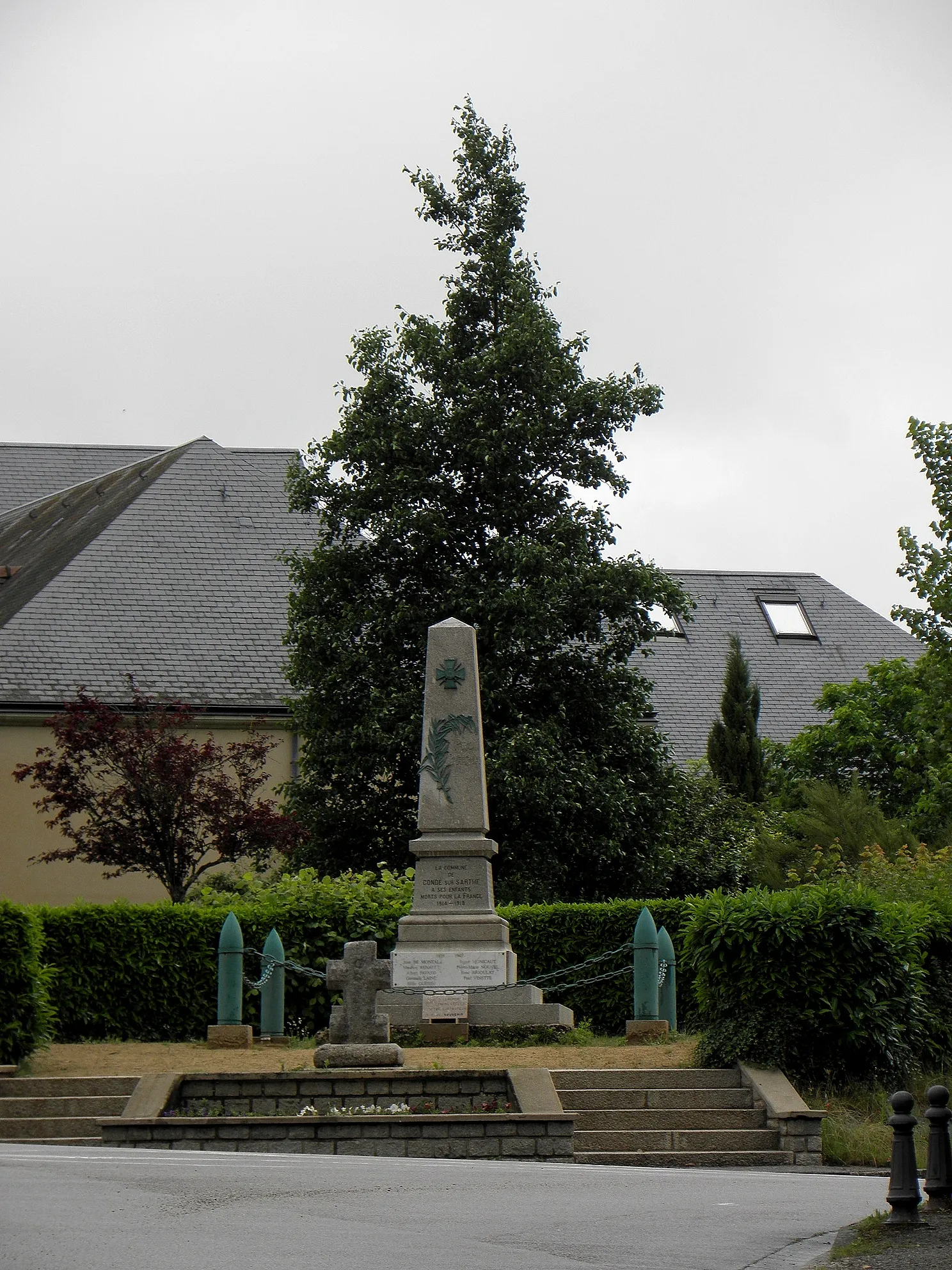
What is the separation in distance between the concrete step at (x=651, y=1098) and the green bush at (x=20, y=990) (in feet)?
17.3

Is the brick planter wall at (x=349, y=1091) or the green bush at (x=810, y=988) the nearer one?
the brick planter wall at (x=349, y=1091)

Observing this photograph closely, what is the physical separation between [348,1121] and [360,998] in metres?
2.00

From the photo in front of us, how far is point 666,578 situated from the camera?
2605cm

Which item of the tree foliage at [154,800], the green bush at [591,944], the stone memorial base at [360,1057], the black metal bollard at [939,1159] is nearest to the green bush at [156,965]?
the green bush at [591,944]

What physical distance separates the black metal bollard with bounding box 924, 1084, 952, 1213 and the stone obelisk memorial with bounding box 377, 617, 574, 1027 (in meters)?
9.03

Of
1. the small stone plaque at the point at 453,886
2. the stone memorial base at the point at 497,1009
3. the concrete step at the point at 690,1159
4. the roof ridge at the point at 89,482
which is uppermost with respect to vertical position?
the roof ridge at the point at 89,482

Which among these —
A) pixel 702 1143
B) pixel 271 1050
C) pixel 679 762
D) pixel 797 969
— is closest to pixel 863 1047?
pixel 797 969

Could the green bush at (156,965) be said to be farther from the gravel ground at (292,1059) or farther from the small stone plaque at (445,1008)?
the small stone plaque at (445,1008)

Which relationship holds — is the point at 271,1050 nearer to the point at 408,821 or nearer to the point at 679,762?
the point at 408,821

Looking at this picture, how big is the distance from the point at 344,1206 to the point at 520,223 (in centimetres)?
2160

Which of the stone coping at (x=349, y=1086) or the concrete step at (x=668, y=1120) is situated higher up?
the stone coping at (x=349, y=1086)

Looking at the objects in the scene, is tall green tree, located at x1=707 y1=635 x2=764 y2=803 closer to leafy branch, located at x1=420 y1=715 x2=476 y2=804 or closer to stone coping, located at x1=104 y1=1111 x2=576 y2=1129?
leafy branch, located at x1=420 y1=715 x2=476 y2=804

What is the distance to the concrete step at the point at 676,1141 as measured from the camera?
1293cm

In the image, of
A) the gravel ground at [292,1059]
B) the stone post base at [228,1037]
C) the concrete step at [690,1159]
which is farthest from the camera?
the stone post base at [228,1037]
